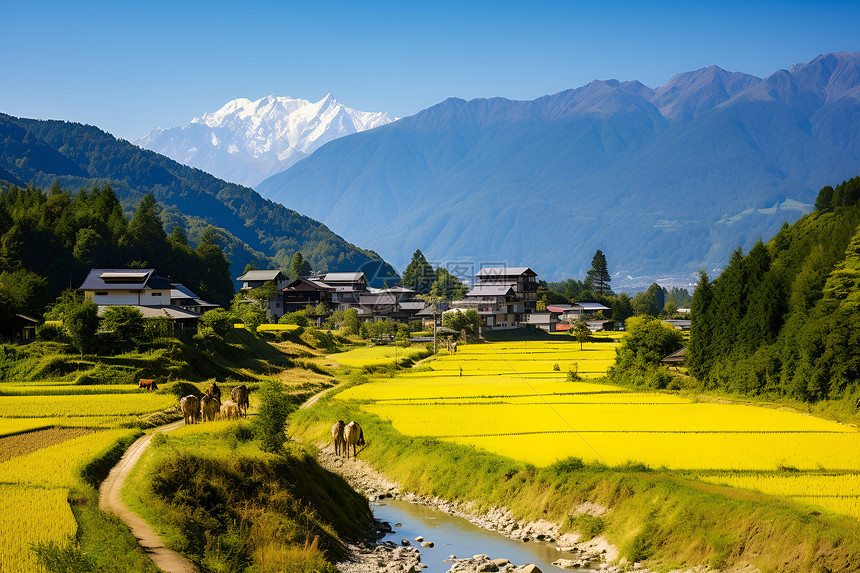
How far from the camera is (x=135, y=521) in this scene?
18.3 m

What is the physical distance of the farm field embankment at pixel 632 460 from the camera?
66.1 feet

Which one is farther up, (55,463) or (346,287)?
(346,287)

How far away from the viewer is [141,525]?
18125mm

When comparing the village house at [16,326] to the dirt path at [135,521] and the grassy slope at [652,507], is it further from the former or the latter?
the dirt path at [135,521]

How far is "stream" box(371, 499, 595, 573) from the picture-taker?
74.3 ft

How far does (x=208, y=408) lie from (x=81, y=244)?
5340 cm

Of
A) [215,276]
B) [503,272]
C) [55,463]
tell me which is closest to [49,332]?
[55,463]

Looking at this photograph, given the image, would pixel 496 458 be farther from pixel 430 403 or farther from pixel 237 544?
pixel 430 403

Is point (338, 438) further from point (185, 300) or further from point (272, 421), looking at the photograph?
point (185, 300)

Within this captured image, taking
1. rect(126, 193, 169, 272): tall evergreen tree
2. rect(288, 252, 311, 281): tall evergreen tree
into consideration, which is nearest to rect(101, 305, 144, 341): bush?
rect(126, 193, 169, 272): tall evergreen tree

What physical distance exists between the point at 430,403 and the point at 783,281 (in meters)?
21.3

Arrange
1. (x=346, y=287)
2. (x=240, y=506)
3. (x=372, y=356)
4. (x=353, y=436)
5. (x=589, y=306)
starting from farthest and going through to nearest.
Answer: (x=589, y=306) → (x=346, y=287) → (x=372, y=356) → (x=353, y=436) → (x=240, y=506)

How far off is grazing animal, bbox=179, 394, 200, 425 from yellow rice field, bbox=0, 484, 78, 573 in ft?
40.6

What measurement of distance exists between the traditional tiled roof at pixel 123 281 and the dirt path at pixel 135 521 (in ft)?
144
